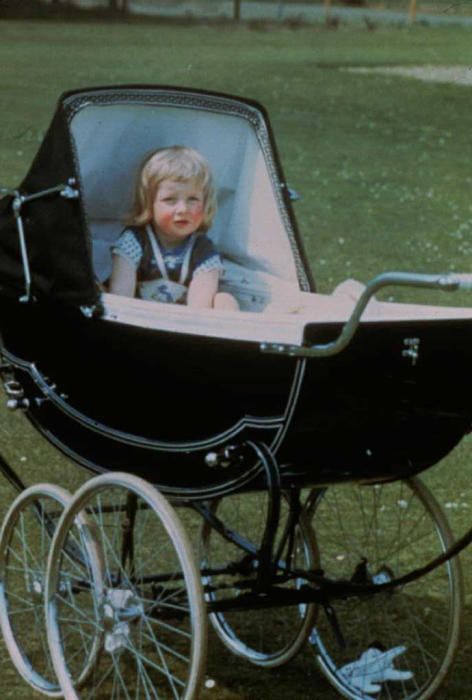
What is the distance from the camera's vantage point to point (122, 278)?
534cm

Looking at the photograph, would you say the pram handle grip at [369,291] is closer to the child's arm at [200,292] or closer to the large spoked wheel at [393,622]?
the large spoked wheel at [393,622]

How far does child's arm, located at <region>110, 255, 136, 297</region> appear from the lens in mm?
5328

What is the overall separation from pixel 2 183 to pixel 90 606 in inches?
432

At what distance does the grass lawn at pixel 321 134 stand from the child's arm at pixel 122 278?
3.58ft

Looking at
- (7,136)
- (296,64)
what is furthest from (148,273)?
(296,64)

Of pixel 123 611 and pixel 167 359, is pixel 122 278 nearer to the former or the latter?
pixel 167 359

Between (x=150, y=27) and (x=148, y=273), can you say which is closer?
(x=148, y=273)

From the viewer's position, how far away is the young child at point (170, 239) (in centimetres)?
536

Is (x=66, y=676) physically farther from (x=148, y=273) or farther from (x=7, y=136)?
A: (x=7, y=136)

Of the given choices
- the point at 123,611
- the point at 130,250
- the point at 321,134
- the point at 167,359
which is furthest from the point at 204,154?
the point at 321,134

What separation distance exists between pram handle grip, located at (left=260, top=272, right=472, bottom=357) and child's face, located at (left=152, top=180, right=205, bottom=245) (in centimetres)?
120

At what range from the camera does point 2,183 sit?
639 inches

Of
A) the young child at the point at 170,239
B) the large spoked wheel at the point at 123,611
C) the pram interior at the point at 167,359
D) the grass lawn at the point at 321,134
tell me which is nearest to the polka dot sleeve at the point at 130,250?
the young child at the point at 170,239

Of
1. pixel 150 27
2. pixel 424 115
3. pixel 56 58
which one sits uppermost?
pixel 150 27
